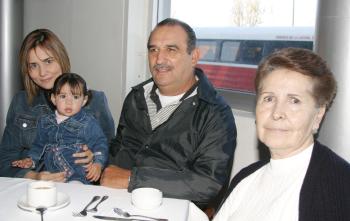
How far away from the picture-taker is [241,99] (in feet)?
9.94

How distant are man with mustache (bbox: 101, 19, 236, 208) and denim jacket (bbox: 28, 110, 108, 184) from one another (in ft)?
0.63

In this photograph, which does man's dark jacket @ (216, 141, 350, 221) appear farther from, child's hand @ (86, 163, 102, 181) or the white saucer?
child's hand @ (86, 163, 102, 181)

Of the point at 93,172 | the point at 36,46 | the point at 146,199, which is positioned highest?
the point at 36,46

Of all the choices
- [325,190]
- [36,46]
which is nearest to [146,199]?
[325,190]

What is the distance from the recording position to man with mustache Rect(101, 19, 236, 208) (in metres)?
1.89

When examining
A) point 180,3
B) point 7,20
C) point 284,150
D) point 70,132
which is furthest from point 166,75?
point 7,20

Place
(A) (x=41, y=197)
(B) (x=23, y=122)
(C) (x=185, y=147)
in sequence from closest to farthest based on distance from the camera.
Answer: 1. (A) (x=41, y=197)
2. (C) (x=185, y=147)
3. (B) (x=23, y=122)

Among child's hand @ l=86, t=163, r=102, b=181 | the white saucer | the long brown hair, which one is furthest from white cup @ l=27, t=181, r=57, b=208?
the long brown hair

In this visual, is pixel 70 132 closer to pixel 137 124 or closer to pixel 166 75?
pixel 137 124

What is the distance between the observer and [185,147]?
2.09m

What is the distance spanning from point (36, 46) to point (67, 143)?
0.68 m

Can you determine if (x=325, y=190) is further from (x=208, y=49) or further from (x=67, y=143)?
(x=208, y=49)

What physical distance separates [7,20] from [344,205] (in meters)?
3.11

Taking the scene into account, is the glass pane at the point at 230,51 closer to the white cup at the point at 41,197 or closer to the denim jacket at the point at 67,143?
the denim jacket at the point at 67,143
